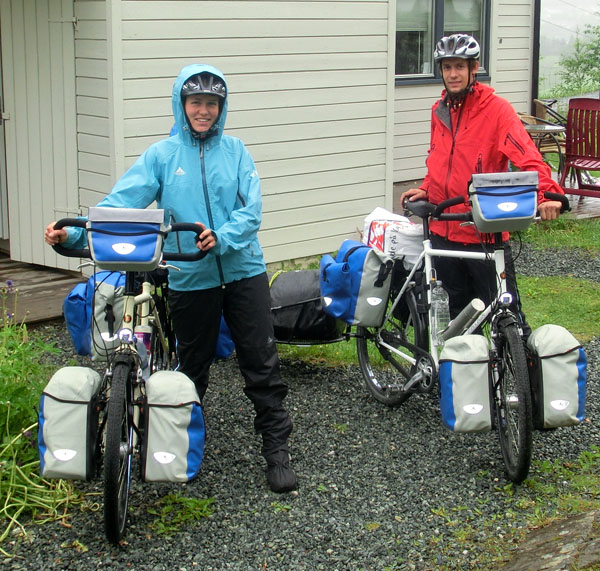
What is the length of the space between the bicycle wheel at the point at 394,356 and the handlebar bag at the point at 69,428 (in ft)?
6.31

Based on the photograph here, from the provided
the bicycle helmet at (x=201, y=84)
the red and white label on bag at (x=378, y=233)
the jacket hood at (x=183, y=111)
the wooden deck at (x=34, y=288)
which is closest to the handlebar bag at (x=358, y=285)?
the red and white label on bag at (x=378, y=233)

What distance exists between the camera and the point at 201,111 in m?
4.20

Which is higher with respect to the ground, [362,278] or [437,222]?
[437,222]

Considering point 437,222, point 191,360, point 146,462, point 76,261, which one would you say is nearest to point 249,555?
point 146,462

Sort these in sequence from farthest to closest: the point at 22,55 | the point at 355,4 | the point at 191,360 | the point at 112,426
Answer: the point at 355,4
the point at 22,55
the point at 191,360
the point at 112,426

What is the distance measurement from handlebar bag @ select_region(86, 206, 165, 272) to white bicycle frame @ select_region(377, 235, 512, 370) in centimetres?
165

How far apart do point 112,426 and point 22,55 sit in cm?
471

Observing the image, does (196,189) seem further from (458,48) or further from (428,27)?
(428,27)

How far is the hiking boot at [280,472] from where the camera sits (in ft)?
14.5

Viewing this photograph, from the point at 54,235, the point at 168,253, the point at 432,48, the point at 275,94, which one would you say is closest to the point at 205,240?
the point at 168,253

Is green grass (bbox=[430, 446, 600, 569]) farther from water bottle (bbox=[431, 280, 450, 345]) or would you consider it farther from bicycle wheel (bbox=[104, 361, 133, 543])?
bicycle wheel (bbox=[104, 361, 133, 543])

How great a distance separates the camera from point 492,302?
4.69 metres

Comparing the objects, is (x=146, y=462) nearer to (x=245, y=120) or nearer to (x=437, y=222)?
(x=437, y=222)

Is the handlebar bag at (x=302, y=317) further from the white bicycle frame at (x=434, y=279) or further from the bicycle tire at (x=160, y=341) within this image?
the bicycle tire at (x=160, y=341)
